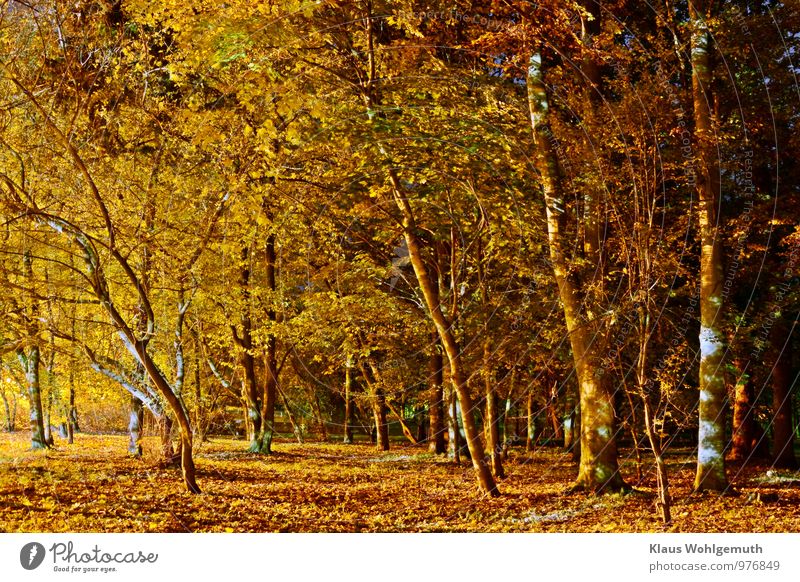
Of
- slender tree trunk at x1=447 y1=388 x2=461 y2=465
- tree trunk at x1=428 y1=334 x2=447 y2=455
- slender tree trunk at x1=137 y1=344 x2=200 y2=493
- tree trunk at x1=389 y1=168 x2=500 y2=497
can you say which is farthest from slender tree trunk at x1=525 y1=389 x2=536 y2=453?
slender tree trunk at x1=137 y1=344 x2=200 y2=493

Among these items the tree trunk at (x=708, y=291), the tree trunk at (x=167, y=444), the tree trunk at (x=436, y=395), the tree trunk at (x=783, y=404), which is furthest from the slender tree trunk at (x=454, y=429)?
the tree trunk at (x=783, y=404)

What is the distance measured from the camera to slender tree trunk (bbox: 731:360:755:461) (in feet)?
71.7

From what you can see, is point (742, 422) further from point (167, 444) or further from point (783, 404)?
point (167, 444)

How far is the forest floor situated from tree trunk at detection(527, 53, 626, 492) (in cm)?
58

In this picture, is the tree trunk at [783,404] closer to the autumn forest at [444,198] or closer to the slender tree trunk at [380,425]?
the autumn forest at [444,198]

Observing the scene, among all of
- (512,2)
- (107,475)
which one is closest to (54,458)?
(107,475)

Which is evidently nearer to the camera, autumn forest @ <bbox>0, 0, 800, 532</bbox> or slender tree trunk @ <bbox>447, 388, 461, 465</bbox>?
autumn forest @ <bbox>0, 0, 800, 532</bbox>

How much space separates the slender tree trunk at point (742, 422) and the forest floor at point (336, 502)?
120 inches

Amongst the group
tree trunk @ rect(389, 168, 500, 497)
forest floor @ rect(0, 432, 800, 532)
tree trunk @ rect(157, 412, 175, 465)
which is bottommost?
forest floor @ rect(0, 432, 800, 532)

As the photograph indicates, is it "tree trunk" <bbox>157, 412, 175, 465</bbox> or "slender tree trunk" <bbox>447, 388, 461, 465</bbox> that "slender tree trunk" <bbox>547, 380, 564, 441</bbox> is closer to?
"slender tree trunk" <bbox>447, 388, 461, 465</bbox>

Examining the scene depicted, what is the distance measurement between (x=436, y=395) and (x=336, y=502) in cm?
1261

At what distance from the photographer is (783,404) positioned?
66.9 feet

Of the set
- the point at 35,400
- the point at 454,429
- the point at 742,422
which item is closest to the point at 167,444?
the point at 35,400
